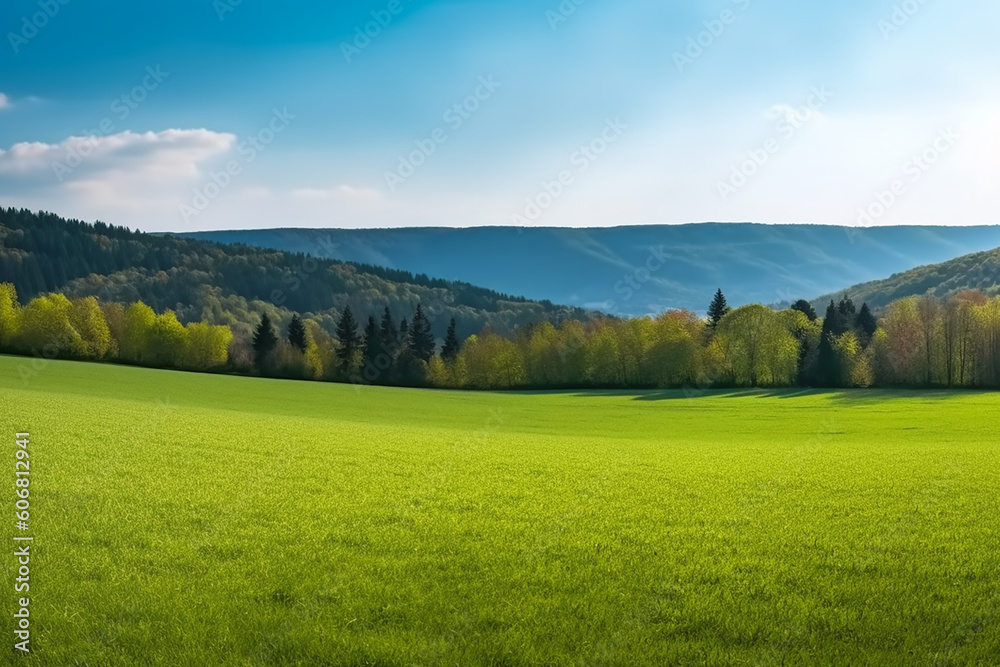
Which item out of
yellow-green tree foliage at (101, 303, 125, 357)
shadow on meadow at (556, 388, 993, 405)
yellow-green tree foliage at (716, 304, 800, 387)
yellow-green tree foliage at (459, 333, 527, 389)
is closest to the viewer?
shadow on meadow at (556, 388, 993, 405)

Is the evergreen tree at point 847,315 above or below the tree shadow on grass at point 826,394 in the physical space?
above

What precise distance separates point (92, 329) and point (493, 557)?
10914 cm

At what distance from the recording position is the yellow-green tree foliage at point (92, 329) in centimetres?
10075

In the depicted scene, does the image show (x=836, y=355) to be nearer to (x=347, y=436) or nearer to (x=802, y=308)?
(x=802, y=308)

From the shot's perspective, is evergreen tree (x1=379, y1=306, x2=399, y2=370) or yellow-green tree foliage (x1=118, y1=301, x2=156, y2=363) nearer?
yellow-green tree foliage (x1=118, y1=301, x2=156, y2=363)

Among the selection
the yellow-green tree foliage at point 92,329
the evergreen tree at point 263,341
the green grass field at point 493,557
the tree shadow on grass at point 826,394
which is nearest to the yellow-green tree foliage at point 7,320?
the yellow-green tree foliage at point 92,329

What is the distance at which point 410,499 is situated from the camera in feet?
48.3

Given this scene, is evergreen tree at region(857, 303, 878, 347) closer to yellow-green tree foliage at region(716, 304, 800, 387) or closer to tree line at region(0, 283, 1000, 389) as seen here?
tree line at region(0, 283, 1000, 389)

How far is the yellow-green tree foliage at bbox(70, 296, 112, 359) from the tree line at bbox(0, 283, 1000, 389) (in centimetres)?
16

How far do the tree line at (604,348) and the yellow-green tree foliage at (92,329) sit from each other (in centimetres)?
16

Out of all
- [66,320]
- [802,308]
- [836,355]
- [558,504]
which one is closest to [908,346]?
[836,355]

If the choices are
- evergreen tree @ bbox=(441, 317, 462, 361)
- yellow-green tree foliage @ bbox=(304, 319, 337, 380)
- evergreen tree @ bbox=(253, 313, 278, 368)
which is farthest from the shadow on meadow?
evergreen tree @ bbox=(253, 313, 278, 368)

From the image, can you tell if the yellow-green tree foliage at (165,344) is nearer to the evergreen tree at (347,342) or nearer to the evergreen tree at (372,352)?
the evergreen tree at (347,342)

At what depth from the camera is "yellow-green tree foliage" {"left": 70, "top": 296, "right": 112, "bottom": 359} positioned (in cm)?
10075
